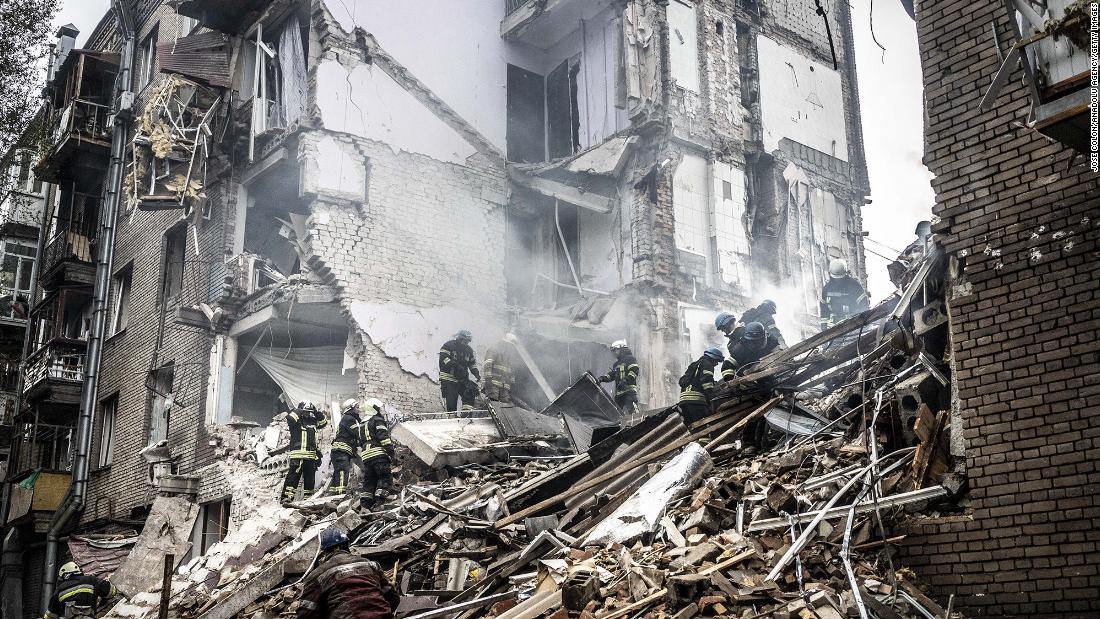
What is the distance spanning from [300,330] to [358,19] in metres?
5.61

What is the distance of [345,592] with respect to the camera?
19.5 ft

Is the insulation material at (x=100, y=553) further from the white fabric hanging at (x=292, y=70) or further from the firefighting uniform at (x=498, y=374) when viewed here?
the white fabric hanging at (x=292, y=70)

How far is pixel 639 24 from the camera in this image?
17250mm

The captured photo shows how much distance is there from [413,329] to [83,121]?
11943 millimetres

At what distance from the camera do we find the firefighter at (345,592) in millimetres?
5910

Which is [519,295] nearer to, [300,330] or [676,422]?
[300,330]

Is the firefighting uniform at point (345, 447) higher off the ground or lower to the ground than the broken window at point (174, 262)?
lower

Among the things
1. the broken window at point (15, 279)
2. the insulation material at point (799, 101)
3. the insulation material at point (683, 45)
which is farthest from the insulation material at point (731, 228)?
the broken window at point (15, 279)

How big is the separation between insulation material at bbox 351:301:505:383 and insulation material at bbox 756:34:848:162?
23.0 feet

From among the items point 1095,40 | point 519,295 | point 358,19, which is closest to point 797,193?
point 519,295

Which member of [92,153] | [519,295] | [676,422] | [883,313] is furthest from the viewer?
[92,153]

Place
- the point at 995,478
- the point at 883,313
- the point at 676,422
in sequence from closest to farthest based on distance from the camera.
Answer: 1. the point at 995,478
2. the point at 883,313
3. the point at 676,422

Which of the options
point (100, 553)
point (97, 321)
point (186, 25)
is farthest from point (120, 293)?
point (100, 553)

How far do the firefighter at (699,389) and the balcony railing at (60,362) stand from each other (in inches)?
655
